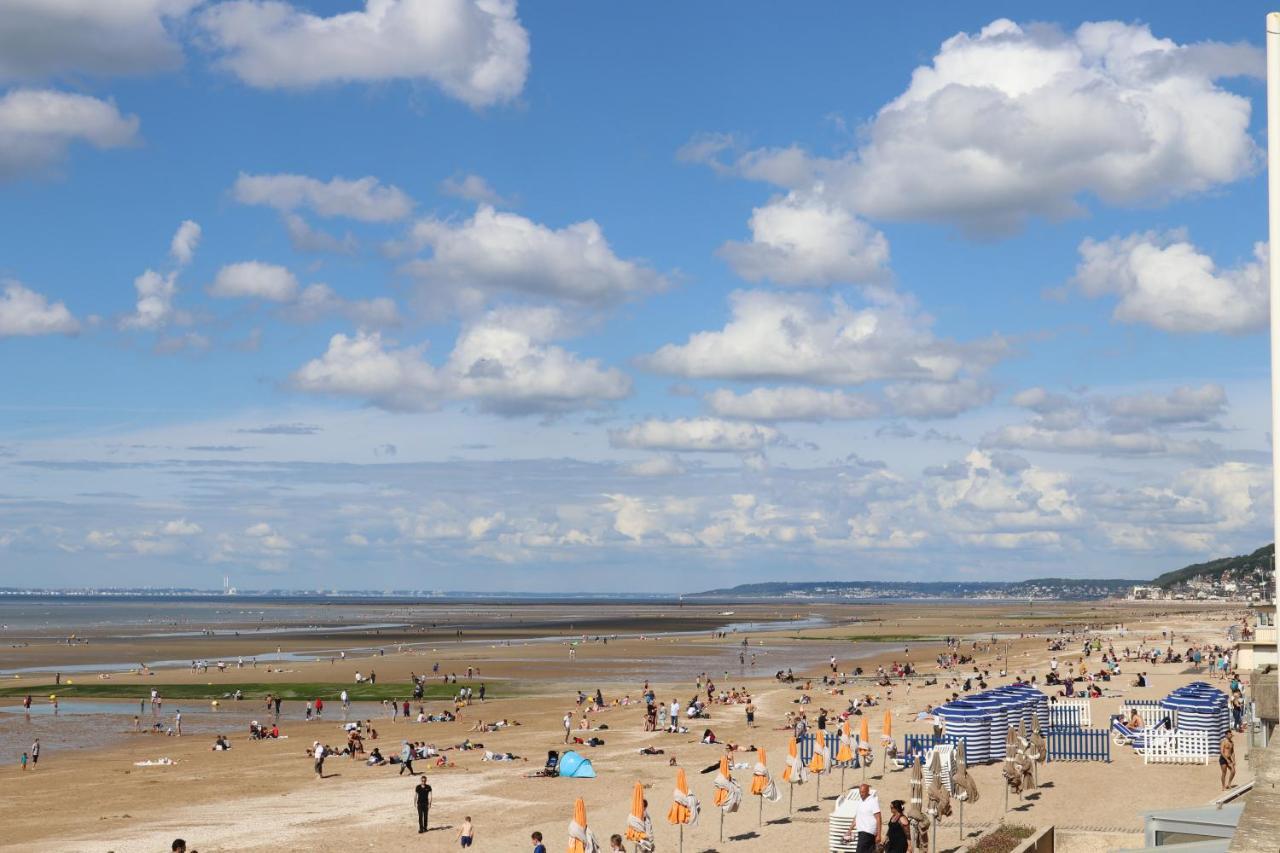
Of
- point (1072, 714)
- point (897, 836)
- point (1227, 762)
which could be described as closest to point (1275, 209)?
point (897, 836)

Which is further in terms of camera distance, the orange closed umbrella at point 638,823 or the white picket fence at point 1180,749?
the white picket fence at point 1180,749

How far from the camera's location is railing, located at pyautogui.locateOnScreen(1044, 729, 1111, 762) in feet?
113

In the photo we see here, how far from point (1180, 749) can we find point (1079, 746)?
257 centimetres

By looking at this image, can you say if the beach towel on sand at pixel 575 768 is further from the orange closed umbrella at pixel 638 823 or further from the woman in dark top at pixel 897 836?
the woman in dark top at pixel 897 836

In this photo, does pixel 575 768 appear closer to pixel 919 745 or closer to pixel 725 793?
pixel 919 745

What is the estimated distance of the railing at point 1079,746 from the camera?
34.5m

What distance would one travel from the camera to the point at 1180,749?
1334 inches

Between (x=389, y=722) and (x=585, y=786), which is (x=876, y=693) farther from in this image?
(x=585, y=786)

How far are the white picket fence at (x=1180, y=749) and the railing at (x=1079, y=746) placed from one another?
108cm

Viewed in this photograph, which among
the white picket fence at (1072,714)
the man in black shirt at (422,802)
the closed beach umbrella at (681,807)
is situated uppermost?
the closed beach umbrella at (681,807)

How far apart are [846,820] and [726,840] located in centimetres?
436

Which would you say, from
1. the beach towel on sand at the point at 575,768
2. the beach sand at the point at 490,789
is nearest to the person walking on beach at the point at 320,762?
the beach sand at the point at 490,789

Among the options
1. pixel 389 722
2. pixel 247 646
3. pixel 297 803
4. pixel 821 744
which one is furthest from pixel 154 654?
pixel 821 744

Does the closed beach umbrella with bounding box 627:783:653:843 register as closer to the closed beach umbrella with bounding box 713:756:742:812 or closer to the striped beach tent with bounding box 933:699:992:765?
the closed beach umbrella with bounding box 713:756:742:812
